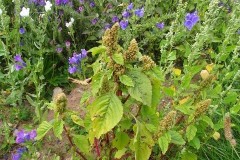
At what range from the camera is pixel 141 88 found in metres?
1.70

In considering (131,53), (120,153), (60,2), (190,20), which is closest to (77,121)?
(120,153)

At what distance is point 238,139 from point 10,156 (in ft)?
5.50

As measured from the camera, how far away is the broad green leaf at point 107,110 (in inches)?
66.1

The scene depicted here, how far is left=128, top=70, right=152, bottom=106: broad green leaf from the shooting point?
1690 mm

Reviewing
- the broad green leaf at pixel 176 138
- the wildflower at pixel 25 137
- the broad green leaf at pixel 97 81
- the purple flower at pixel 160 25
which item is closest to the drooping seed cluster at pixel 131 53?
the broad green leaf at pixel 97 81

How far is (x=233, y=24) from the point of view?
285 cm

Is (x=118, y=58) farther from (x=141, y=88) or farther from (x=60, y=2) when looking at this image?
(x=60, y=2)

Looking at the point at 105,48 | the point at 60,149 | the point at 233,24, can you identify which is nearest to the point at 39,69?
the point at 60,149

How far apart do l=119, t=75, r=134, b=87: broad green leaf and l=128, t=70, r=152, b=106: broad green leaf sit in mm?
52

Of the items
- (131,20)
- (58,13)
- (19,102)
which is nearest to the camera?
(19,102)

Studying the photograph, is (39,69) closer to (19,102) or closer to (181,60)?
(19,102)

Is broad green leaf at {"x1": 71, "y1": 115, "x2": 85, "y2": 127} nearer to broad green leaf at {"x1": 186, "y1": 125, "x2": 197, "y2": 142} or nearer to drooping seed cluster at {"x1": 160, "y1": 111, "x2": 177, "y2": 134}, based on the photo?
drooping seed cluster at {"x1": 160, "y1": 111, "x2": 177, "y2": 134}

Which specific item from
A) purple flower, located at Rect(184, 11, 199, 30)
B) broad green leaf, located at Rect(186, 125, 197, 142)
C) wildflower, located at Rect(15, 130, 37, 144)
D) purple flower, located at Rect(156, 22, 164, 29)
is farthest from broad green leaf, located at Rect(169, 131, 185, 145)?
purple flower, located at Rect(156, 22, 164, 29)

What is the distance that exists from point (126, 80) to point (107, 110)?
0.55ft
